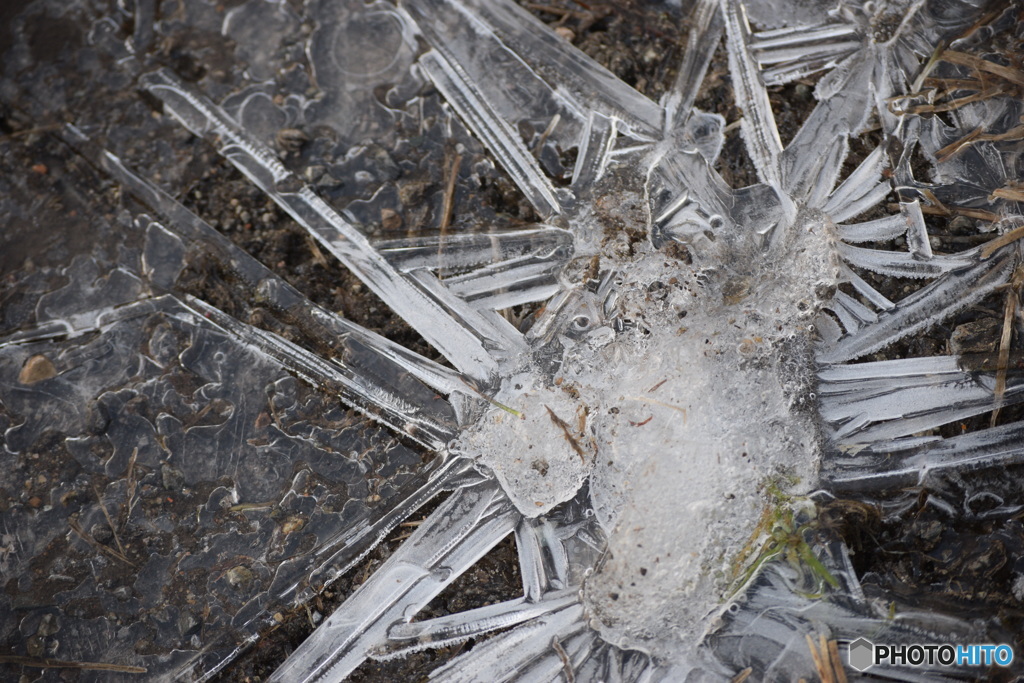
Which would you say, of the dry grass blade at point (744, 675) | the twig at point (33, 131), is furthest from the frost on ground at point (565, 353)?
the twig at point (33, 131)

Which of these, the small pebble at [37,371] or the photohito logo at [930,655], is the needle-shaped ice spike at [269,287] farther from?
the photohito logo at [930,655]

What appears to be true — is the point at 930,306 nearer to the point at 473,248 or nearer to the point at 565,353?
the point at 565,353

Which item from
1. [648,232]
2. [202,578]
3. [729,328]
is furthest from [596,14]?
[202,578]

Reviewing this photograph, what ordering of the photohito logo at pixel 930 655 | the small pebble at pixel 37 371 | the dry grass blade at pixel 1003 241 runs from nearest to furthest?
the photohito logo at pixel 930 655, the dry grass blade at pixel 1003 241, the small pebble at pixel 37 371

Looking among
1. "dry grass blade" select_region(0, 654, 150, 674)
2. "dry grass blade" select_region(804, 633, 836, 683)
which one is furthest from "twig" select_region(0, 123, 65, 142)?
"dry grass blade" select_region(804, 633, 836, 683)

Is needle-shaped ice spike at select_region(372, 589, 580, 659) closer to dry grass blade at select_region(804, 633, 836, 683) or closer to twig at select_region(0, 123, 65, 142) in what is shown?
dry grass blade at select_region(804, 633, 836, 683)

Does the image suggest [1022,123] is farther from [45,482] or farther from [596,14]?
[45,482]
